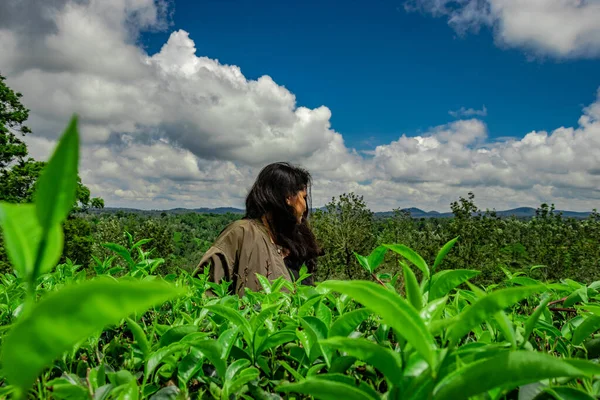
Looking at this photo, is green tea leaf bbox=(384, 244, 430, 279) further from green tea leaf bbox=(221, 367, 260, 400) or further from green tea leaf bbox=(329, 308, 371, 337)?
green tea leaf bbox=(221, 367, 260, 400)

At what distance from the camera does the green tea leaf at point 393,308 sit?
1.96ft

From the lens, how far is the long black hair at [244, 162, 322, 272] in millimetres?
6453

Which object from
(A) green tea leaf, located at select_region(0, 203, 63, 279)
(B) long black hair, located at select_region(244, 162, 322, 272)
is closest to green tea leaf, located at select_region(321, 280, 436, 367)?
(A) green tea leaf, located at select_region(0, 203, 63, 279)

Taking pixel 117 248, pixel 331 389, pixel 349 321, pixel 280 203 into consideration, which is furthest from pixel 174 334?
pixel 280 203

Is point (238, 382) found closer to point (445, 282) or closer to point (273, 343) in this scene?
point (273, 343)

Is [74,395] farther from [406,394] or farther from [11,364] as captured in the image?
[406,394]

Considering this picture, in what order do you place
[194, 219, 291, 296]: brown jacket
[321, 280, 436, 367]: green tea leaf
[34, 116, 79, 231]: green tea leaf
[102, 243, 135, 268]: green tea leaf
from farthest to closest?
[194, 219, 291, 296]: brown jacket < [102, 243, 135, 268]: green tea leaf < [321, 280, 436, 367]: green tea leaf < [34, 116, 79, 231]: green tea leaf

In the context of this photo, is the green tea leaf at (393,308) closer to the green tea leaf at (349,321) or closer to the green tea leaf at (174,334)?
the green tea leaf at (349,321)

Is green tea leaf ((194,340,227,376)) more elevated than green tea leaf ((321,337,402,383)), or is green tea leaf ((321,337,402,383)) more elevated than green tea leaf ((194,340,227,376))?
green tea leaf ((321,337,402,383))

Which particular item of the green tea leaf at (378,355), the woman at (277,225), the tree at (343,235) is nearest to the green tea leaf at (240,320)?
the green tea leaf at (378,355)

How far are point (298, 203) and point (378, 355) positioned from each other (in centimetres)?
583

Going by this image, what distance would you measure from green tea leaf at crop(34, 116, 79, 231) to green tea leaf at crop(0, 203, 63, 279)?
0.02m

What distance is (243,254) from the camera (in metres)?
5.50

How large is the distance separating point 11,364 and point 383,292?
449mm
